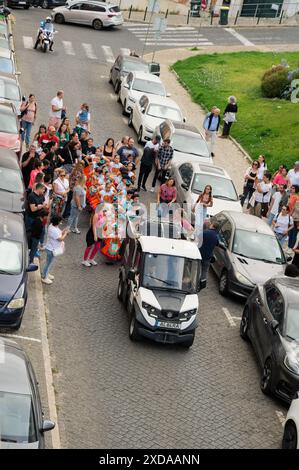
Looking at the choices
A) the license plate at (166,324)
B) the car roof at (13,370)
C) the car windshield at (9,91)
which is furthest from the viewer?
the car windshield at (9,91)

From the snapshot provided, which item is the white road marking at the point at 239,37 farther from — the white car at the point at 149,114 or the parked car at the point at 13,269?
the parked car at the point at 13,269

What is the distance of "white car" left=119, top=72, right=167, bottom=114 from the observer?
3531cm

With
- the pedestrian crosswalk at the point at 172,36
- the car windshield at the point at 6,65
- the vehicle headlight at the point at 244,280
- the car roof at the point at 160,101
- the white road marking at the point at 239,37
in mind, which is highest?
the car windshield at the point at 6,65

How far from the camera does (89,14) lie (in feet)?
171

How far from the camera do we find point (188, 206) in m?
25.0

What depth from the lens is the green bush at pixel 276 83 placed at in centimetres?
4028

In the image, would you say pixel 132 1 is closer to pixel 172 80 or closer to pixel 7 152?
pixel 172 80

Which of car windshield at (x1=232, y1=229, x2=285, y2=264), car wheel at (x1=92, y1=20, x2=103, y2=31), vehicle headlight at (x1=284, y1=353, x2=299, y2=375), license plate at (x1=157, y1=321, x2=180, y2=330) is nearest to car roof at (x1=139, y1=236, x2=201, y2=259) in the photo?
license plate at (x1=157, y1=321, x2=180, y2=330)

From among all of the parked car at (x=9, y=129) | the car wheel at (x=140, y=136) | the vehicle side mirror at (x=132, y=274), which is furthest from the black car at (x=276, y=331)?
the car wheel at (x=140, y=136)

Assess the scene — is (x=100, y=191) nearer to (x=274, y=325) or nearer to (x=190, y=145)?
(x=190, y=145)

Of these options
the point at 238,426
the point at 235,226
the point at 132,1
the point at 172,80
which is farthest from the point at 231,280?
the point at 132,1

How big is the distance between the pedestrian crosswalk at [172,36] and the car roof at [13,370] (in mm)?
37377

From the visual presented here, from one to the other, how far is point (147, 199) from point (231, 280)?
6.35m

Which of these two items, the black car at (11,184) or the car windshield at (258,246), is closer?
the black car at (11,184)
